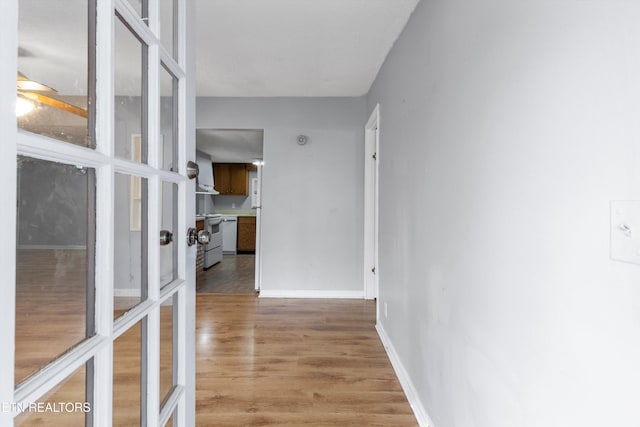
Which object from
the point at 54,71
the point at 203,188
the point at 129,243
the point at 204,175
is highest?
the point at 204,175

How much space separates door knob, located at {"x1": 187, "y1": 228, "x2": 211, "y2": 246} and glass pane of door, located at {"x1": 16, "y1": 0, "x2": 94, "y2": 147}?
495 millimetres

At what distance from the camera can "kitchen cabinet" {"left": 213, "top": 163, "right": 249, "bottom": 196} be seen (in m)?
8.30

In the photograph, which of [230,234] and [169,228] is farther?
[230,234]

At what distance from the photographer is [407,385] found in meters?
2.06

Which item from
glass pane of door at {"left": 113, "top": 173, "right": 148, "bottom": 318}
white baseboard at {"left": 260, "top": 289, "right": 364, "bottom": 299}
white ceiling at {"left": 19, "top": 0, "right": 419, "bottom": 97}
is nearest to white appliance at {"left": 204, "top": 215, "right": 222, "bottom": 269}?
white baseboard at {"left": 260, "top": 289, "right": 364, "bottom": 299}

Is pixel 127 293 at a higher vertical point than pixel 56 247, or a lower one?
lower

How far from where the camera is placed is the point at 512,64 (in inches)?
40.9

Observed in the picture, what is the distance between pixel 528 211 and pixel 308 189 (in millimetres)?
3210

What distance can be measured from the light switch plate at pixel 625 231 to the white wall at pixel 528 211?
0.02m

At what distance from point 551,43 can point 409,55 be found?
1.44m

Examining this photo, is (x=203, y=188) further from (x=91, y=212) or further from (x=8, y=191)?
(x=8, y=191)

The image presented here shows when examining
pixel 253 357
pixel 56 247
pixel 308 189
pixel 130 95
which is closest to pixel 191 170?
pixel 130 95

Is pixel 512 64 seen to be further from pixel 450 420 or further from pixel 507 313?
pixel 450 420

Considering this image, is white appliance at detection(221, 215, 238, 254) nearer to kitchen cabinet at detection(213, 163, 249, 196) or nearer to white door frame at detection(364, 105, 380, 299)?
kitchen cabinet at detection(213, 163, 249, 196)
